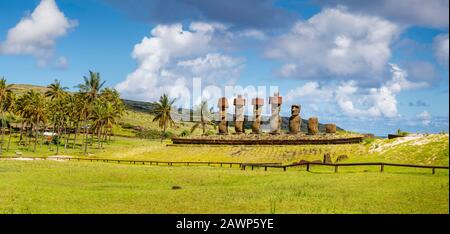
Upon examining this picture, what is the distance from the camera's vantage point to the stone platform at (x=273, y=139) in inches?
2660

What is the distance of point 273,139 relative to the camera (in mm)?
74188

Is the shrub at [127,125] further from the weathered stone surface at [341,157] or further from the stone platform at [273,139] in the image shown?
the weathered stone surface at [341,157]

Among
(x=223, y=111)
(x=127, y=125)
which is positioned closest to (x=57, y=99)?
(x=223, y=111)

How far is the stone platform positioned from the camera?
67.6 m

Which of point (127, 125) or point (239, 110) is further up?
point (239, 110)

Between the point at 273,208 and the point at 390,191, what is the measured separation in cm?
855

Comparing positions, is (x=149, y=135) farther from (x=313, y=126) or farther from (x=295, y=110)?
(x=313, y=126)

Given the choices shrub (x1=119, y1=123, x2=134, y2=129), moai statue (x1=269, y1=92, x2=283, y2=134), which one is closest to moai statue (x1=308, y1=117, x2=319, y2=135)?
moai statue (x1=269, y1=92, x2=283, y2=134)

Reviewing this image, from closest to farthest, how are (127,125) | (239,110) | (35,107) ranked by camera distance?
(239,110)
(35,107)
(127,125)

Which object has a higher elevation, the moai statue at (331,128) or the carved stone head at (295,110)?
the carved stone head at (295,110)

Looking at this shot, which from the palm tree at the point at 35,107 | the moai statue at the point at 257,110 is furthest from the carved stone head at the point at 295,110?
the palm tree at the point at 35,107

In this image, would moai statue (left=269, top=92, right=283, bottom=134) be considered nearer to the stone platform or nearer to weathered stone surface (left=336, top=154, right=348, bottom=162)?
the stone platform
